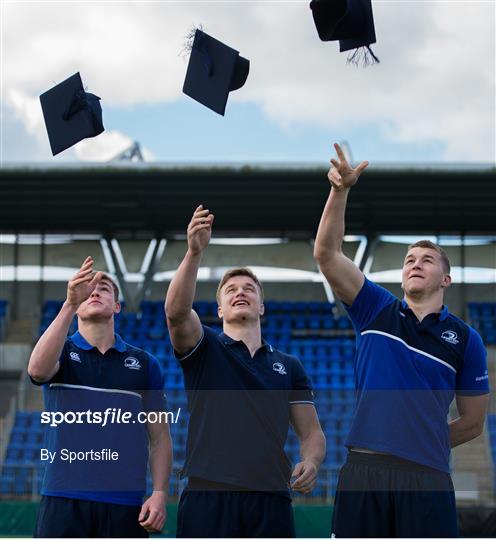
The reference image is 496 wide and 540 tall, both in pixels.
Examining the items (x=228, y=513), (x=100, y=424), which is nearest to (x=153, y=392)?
(x=100, y=424)

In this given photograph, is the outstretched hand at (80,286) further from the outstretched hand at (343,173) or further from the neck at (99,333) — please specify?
the outstretched hand at (343,173)

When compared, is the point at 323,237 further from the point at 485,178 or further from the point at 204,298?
the point at 204,298

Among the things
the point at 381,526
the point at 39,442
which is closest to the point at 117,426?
the point at 381,526

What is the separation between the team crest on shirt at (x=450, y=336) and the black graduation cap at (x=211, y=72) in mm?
2157

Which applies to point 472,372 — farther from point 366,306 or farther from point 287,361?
point 287,361

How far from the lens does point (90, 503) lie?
18.0 feet

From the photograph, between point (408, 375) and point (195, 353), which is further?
point (195, 353)

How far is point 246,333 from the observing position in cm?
574

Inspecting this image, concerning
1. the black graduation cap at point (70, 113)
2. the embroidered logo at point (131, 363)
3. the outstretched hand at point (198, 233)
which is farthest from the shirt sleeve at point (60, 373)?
the black graduation cap at point (70, 113)

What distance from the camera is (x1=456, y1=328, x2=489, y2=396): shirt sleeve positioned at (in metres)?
5.54

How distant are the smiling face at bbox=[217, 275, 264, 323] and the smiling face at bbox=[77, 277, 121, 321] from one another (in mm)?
641

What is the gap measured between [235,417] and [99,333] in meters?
0.97

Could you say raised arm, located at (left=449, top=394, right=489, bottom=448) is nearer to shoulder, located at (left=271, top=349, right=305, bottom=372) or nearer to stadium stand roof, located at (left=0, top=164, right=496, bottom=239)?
shoulder, located at (left=271, top=349, right=305, bottom=372)

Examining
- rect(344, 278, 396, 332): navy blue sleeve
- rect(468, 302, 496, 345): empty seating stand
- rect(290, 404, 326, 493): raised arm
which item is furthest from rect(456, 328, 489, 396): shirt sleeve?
rect(468, 302, 496, 345): empty seating stand
